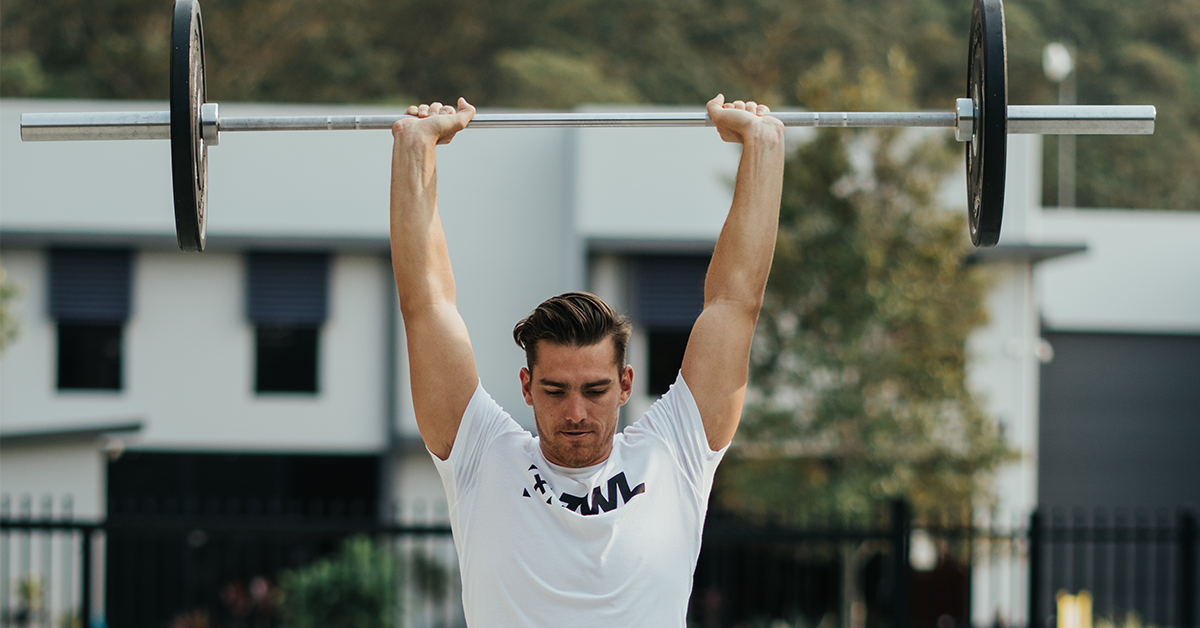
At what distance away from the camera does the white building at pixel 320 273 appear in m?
10.1

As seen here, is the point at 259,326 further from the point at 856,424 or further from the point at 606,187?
the point at 856,424

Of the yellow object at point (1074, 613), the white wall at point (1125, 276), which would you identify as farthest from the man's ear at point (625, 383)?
the white wall at point (1125, 276)

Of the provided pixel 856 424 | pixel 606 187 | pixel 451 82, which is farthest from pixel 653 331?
pixel 451 82

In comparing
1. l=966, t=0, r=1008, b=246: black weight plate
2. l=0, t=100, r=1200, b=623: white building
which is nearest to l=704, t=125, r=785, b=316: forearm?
l=966, t=0, r=1008, b=246: black weight plate

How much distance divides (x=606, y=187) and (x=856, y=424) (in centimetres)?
357

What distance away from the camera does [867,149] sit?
25.6ft

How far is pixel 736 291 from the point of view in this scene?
2000 millimetres

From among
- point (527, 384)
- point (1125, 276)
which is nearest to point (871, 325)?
point (527, 384)

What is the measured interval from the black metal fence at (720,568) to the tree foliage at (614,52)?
1291 cm

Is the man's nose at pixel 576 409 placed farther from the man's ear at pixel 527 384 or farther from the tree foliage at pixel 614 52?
the tree foliage at pixel 614 52

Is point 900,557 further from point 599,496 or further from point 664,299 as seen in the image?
point 664,299

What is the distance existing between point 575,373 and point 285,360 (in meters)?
9.45

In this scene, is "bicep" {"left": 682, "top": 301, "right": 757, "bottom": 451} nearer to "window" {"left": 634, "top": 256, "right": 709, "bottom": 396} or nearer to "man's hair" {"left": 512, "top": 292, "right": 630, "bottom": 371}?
"man's hair" {"left": 512, "top": 292, "right": 630, "bottom": 371}

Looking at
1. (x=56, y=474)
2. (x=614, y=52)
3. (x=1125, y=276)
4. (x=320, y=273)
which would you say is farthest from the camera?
(x=614, y=52)
